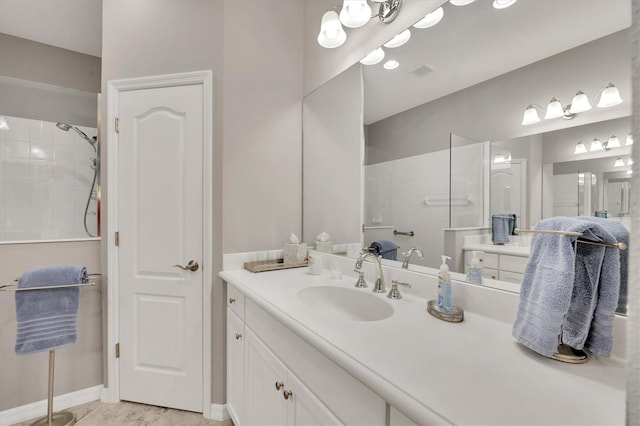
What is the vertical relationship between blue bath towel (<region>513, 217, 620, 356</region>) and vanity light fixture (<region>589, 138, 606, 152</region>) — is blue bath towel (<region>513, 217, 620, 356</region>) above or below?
below

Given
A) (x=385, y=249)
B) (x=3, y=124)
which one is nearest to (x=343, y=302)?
(x=385, y=249)

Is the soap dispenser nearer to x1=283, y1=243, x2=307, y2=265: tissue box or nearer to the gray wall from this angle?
x1=283, y1=243, x2=307, y2=265: tissue box

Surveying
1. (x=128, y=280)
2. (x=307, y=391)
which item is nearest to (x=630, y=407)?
(x=307, y=391)

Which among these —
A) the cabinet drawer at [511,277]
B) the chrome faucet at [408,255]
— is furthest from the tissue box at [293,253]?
the cabinet drawer at [511,277]

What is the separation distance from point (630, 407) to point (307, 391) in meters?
0.75

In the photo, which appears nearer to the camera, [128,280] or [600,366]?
[600,366]

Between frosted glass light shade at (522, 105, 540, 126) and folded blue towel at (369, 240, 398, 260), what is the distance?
0.73 m

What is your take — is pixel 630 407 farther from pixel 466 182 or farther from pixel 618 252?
pixel 466 182

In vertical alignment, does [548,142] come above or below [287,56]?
below

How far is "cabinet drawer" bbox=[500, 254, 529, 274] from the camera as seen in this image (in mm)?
892

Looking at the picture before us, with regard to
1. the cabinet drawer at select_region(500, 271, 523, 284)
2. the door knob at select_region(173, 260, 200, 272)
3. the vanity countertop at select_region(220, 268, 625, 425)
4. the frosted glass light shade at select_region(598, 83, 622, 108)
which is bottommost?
the vanity countertop at select_region(220, 268, 625, 425)

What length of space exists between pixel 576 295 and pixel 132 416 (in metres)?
2.33

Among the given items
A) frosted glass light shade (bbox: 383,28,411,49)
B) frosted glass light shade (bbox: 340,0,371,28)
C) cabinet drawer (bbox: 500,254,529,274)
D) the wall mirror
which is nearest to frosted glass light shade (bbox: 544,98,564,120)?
cabinet drawer (bbox: 500,254,529,274)

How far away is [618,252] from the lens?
2.16 feet
